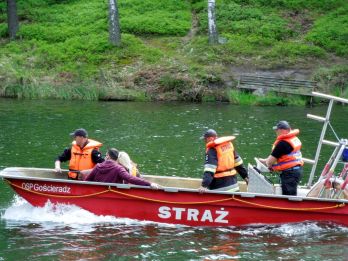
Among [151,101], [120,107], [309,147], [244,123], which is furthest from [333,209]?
[151,101]

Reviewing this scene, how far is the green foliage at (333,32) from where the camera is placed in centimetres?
3762

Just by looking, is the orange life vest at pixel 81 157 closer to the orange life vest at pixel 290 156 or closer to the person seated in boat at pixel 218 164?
the person seated in boat at pixel 218 164

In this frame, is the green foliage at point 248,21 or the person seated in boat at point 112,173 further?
the green foliage at point 248,21

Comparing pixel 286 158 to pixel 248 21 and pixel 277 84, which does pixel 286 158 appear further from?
pixel 248 21

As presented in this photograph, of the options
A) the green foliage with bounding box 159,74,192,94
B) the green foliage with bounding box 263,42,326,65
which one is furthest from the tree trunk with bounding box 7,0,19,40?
the green foliage with bounding box 263,42,326,65

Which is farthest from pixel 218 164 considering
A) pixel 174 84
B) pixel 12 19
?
pixel 12 19

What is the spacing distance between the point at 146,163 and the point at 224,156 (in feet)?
21.3

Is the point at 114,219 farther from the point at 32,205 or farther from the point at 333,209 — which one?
the point at 333,209

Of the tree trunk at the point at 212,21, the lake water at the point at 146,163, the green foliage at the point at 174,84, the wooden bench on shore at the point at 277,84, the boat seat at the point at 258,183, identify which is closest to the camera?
the lake water at the point at 146,163

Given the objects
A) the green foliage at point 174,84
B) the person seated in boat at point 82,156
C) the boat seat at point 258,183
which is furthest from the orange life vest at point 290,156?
the green foliage at point 174,84

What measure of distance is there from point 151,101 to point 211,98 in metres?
2.81

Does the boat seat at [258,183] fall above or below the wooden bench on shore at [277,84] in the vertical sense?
below

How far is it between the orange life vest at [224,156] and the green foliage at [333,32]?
962 inches

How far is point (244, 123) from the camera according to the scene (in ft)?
90.2
